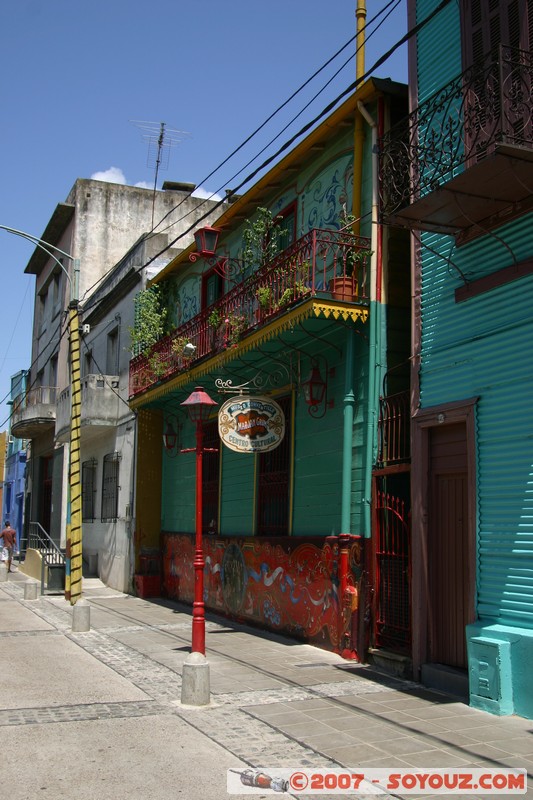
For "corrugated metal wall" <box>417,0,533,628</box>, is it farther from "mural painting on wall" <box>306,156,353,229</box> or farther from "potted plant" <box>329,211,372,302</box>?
"mural painting on wall" <box>306,156,353,229</box>

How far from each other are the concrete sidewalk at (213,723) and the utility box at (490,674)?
0.14m

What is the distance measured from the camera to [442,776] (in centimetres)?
582

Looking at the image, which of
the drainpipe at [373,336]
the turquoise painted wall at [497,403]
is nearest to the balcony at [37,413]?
the drainpipe at [373,336]

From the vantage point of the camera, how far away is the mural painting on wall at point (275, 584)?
36.5 ft

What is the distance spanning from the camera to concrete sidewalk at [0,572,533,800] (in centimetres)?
590

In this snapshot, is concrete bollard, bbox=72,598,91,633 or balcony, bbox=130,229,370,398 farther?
concrete bollard, bbox=72,598,91,633

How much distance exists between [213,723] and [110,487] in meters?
15.2

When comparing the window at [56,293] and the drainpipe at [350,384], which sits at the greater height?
the window at [56,293]

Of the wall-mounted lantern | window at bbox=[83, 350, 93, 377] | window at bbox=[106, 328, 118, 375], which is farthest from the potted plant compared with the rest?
window at bbox=[83, 350, 93, 377]

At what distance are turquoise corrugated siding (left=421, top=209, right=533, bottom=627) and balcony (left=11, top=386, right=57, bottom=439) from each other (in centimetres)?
2236

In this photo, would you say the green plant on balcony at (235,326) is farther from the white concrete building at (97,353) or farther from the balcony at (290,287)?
the white concrete building at (97,353)

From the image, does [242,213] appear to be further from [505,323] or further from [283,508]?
[505,323]

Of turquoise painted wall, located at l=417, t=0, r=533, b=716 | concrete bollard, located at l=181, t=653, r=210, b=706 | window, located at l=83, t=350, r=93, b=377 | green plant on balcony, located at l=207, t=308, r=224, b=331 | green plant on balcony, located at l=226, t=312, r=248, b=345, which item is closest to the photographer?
turquoise painted wall, located at l=417, t=0, r=533, b=716

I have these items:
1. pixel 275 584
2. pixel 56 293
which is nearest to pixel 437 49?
pixel 275 584
